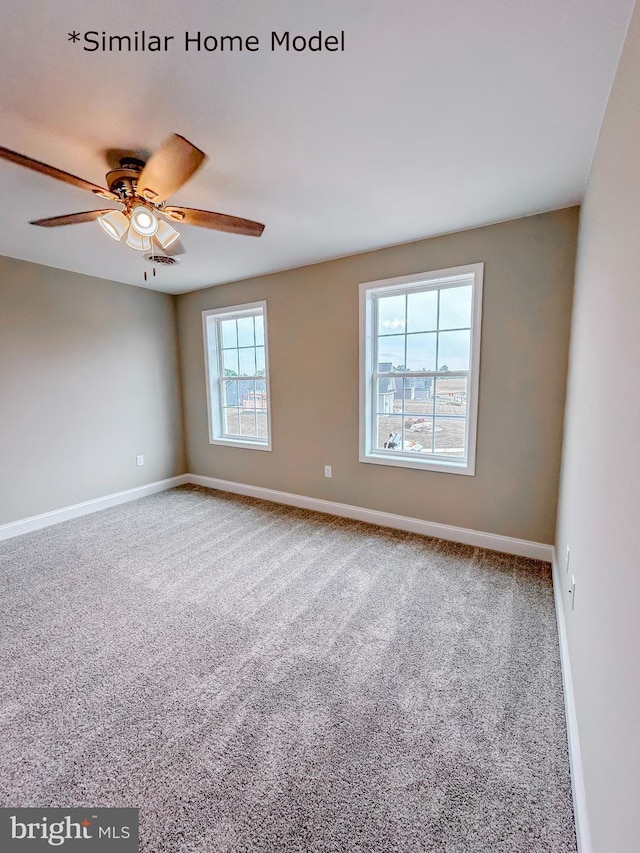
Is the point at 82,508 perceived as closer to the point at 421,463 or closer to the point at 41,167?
the point at 41,167

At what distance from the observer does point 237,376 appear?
4.29 meters

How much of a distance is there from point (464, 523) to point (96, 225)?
11.7 feet

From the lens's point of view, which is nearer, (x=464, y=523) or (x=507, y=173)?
(x=507, y=173)

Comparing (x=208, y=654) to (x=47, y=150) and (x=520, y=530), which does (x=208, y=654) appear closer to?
(x=520, y=530)

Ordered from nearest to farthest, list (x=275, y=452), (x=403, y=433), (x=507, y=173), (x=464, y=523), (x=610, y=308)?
(x=610, y=308) < (x=507, y=173) < (x=464, y=523) < (x=403, y=433) < (x=275, y=452)

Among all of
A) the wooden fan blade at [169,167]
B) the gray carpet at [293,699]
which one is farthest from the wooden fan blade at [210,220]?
the gray carpet at [293,699]

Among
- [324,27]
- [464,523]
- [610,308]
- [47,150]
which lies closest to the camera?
[324,27]

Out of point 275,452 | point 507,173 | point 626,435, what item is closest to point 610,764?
point 626,435

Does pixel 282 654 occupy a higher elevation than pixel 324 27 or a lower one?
lower

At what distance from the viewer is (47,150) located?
1.67m

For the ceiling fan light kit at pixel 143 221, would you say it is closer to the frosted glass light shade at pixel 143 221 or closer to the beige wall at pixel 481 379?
the frosted glass light shade at pixel 143 221

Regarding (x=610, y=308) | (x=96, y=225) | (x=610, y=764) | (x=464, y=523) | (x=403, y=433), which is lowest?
(x=464, y=523)

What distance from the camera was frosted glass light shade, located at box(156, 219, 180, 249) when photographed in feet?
6.12

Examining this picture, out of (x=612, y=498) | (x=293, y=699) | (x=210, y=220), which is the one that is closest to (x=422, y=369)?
(x=210, y=220)
